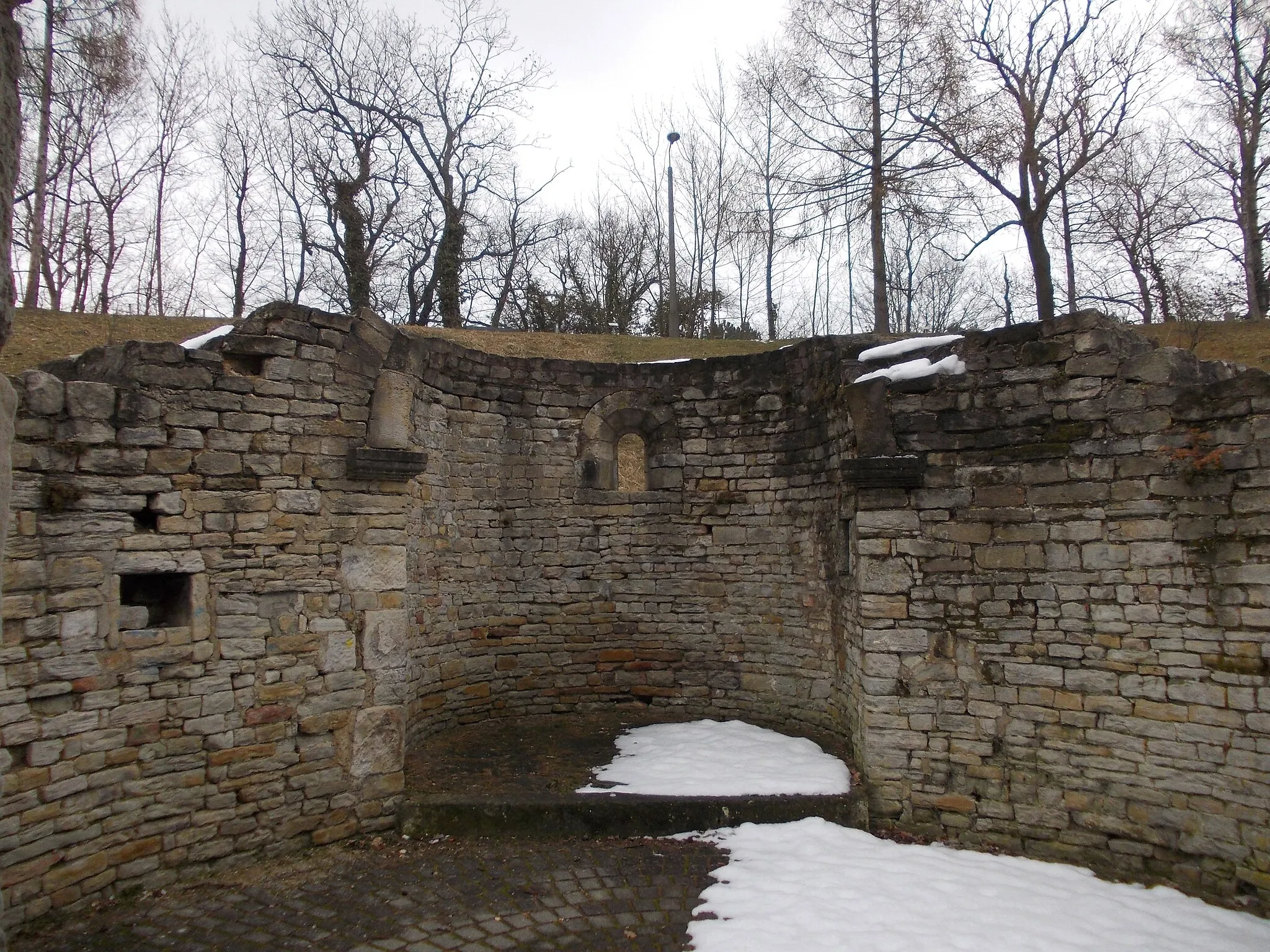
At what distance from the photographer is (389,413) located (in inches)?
260

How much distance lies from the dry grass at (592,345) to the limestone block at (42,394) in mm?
11508

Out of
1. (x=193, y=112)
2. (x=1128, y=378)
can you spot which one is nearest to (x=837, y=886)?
(x=1128, y=378)

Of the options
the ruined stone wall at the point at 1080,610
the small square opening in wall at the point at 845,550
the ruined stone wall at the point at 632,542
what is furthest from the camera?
the ruined stone wall at the point at 632,542

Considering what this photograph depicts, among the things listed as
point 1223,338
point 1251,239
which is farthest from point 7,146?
point 1251,239

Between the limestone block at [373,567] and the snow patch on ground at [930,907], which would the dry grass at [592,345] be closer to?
the limestone block at [373,567]

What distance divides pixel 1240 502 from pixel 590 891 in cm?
531

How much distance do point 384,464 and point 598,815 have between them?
3.39 m

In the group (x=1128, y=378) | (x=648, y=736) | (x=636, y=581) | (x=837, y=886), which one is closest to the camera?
(x=837, y=886)

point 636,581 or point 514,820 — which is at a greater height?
point 636,581

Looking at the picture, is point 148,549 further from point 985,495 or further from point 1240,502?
point 1240,502

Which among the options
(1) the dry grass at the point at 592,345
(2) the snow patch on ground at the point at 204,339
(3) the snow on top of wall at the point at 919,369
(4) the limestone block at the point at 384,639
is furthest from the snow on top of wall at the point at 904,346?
A: (1) the dry grass at the point at 592,345

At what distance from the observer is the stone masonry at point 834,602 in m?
5.07

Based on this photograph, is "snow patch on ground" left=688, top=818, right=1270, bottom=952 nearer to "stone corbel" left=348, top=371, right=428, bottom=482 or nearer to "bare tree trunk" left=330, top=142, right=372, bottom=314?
"stone corbel" left=348, top=371, right=428, bottom=482

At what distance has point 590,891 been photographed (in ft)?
17.7
